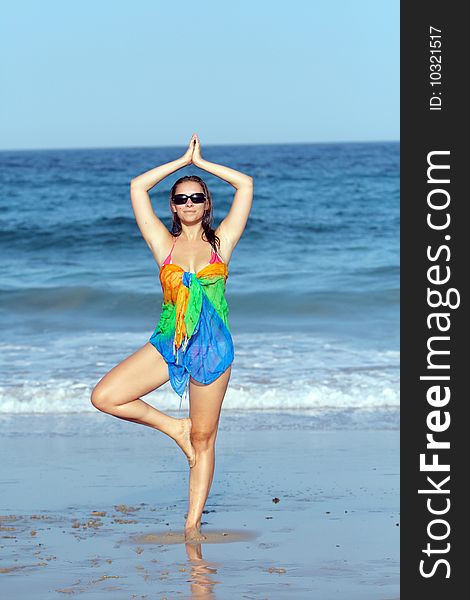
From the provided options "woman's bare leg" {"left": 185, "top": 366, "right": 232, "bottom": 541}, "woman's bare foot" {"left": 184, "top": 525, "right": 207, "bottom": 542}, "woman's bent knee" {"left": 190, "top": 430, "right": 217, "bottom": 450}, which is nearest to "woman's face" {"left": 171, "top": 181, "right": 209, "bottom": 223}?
"woman's bare leg" {"left": 185, "top": 366, "right": 232, "bottom": 541}

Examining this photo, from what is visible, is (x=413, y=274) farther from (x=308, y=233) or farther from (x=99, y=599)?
(x=308, y=233)

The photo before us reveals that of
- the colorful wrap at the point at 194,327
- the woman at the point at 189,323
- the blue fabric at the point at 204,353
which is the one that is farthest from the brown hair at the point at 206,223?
the blue fabric at the point at 204,353

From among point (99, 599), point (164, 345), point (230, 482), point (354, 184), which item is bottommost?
point (99, 599)

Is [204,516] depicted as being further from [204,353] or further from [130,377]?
[204,353]

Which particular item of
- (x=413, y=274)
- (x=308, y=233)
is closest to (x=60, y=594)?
(x=413, y=274)

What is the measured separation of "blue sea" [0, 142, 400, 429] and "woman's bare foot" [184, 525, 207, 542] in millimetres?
3210

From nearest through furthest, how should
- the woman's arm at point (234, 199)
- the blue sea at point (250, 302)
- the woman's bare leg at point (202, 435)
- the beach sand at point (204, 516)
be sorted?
the beach sand at point (204, 516) < the woman's bare leg at point (202, 435) < the woman's arm at point (234, 199) < the blue sea at point (250, 302)

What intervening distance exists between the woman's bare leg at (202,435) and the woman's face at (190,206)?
80 centimetres

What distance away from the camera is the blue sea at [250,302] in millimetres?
10195

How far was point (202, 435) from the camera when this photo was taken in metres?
6.03

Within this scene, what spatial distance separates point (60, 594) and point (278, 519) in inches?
66.5

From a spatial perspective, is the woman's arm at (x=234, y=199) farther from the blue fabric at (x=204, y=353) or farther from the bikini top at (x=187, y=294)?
the blue fabric at (x=204, y=353)

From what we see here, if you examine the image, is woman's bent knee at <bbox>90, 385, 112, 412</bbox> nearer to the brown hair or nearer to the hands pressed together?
the brown hair

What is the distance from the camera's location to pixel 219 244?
5.96 metres
